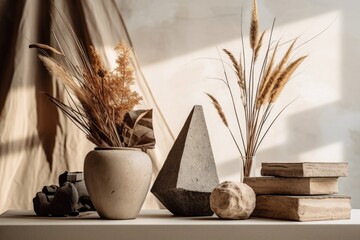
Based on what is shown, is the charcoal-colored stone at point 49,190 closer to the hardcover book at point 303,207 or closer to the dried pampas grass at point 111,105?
the dried pampas grass at point 111,105

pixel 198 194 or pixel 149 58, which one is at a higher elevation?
pixel 149 58

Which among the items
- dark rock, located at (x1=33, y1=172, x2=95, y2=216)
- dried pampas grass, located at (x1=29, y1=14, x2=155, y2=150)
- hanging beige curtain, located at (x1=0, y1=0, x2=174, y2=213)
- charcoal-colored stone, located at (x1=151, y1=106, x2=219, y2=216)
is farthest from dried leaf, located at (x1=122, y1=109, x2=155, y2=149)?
hanging beige curtain, located at (x1=0, y1=0, x2=174, y2=213)

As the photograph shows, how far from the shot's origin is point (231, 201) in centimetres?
158

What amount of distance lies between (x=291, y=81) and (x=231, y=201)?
4.16 feet

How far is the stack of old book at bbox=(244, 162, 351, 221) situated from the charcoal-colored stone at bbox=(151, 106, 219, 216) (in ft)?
0.55

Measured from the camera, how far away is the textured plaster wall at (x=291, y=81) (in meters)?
2.65

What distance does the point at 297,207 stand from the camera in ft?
5.13

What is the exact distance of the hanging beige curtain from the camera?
8.00ft

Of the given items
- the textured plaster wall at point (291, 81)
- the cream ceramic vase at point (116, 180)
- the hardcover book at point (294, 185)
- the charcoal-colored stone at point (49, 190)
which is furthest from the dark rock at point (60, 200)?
the textured plaster wall at point (291, 81)

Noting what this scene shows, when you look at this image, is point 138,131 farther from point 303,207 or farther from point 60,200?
point 303,207

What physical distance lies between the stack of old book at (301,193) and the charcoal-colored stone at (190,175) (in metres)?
0.17

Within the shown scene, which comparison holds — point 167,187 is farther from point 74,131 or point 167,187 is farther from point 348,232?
point 74,131

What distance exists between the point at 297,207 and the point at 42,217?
790 millimetres

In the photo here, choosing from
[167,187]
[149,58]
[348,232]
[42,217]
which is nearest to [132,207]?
[167,187]
